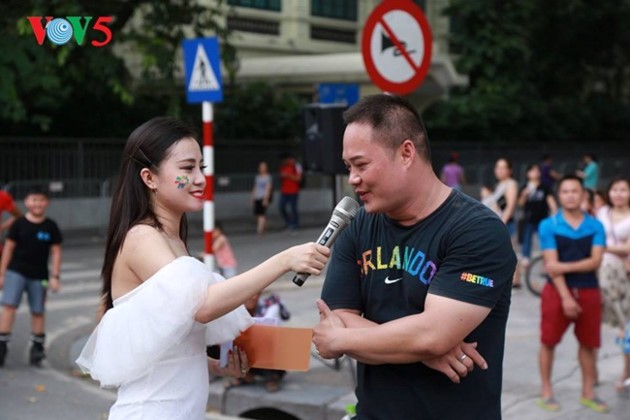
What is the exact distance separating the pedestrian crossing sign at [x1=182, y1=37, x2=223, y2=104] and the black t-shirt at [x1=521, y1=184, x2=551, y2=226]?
684 cm

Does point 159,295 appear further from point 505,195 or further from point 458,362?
point 505,195

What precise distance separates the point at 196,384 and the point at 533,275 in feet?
35.4

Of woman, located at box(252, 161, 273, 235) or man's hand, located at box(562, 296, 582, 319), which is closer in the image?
man's hand, located at box(562, 296, 582, 319)

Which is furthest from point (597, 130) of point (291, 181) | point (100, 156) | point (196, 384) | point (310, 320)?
point (196, 384)

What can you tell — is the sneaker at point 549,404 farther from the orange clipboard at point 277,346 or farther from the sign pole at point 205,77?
the orange clipboard at point 277,346

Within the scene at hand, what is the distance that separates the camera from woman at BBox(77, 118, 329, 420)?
2979mm

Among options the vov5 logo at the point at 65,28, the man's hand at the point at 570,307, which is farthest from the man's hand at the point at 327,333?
the man's hand at the point at 570,307

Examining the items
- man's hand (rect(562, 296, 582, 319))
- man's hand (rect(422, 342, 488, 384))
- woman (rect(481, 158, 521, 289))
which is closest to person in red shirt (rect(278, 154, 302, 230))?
woman (rect(481, 158, 521, 289))

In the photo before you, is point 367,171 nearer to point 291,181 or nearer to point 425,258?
point 425,258

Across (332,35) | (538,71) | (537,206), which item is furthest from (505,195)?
(538,71)

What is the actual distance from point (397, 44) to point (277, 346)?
468 cm

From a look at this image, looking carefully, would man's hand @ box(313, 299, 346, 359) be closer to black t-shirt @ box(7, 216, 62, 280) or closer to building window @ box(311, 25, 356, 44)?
black t-shirt @ box(7, 216, 62, 280)

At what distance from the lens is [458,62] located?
34.0 metres

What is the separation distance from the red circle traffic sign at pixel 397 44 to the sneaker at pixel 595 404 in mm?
2618
